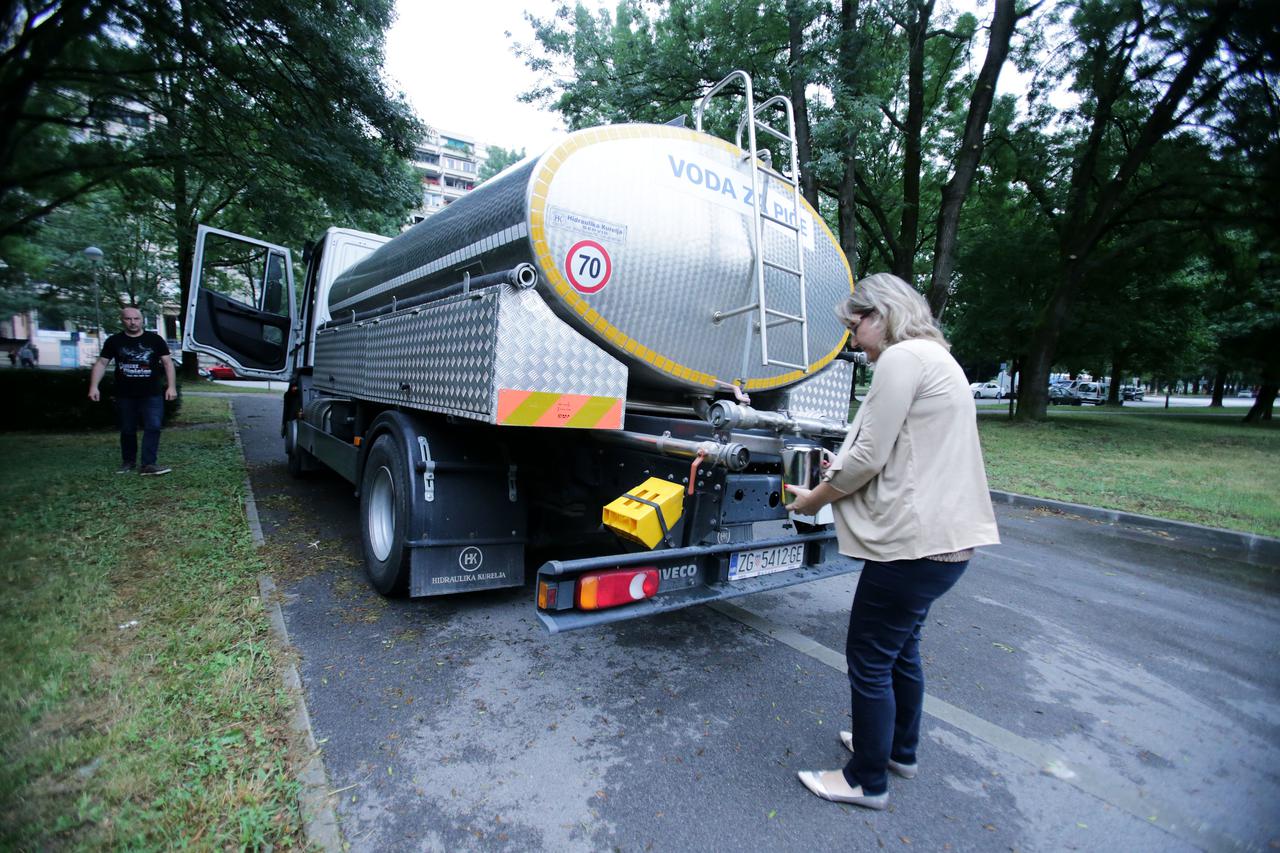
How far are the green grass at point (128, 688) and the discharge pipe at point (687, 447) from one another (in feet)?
6.44

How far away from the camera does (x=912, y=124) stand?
14578mm

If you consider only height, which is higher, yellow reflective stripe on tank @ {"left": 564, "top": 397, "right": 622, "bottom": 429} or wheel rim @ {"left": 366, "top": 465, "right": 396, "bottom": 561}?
yellow reflective stripe on tank @ {"left": 564, "top": 397, "right": 622, "bottom": 429}

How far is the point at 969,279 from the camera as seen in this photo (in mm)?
20234

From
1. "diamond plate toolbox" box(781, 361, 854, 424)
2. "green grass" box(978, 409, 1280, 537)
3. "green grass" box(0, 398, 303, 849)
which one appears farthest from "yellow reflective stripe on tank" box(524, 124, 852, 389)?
"green grass" box(978, 409, 1280, 537)

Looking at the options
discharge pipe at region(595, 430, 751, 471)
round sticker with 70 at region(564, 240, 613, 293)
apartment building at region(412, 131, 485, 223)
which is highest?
apartment building at region(412, 131, 485, 223)

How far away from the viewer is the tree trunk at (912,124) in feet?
41.0

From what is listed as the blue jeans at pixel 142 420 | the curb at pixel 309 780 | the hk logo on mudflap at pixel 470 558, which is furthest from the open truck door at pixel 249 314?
the hk logo on mudflap at pixel 470 558

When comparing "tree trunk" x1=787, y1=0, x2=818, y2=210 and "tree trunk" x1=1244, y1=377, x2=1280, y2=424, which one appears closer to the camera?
"tree trunk" x1=787, y1=0, x2=818, y2=210

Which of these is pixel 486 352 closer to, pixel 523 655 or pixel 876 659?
pixel 523 655

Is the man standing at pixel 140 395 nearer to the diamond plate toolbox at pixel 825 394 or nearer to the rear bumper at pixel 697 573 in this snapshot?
the rear bumper at pixel 697 573

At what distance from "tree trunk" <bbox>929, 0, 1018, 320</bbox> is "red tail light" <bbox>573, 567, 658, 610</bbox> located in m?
11.2

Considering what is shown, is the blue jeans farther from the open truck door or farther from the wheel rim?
the wheel rim

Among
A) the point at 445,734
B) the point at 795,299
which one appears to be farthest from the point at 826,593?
the point at 445,734

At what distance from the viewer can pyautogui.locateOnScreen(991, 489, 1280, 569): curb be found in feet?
19.4
